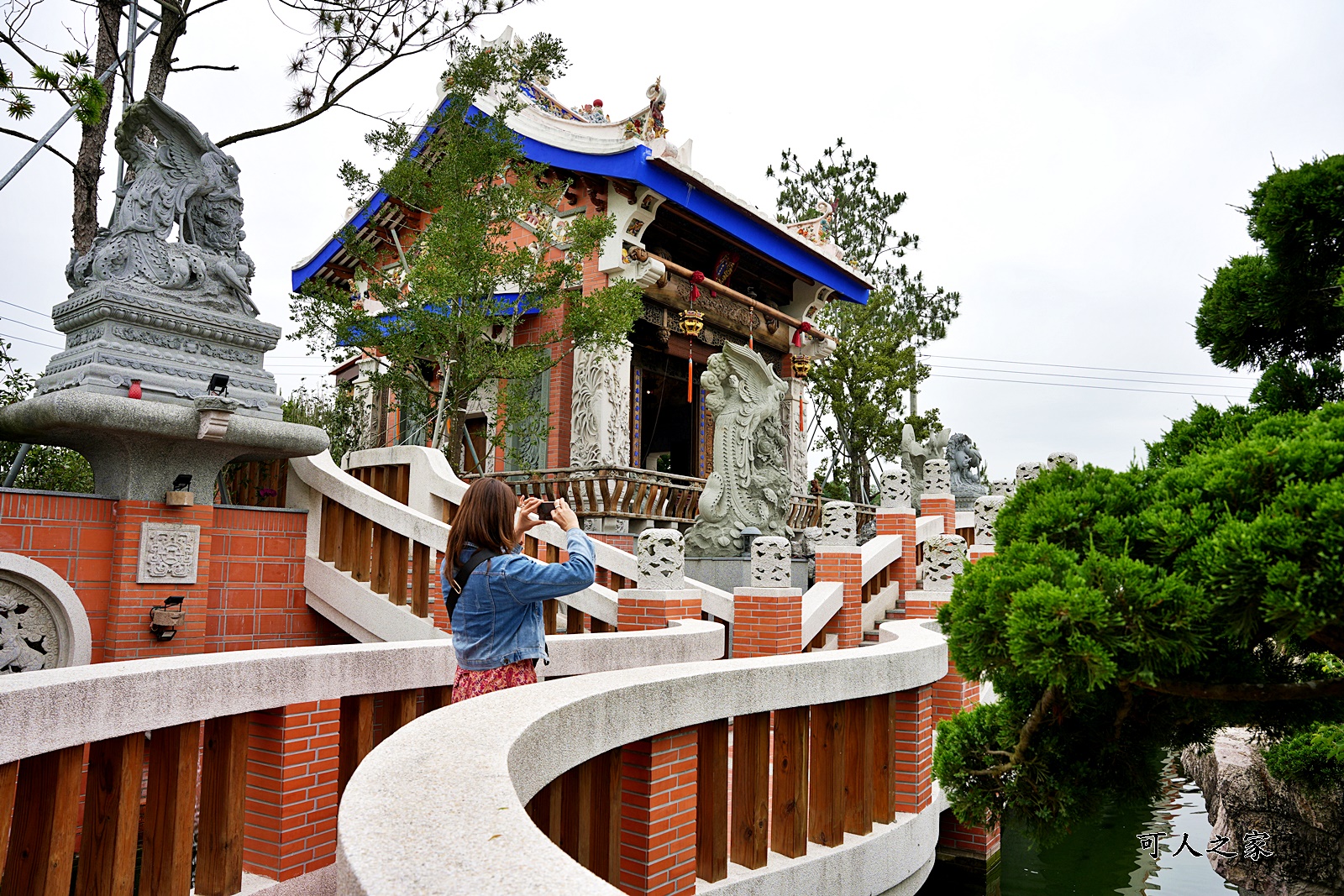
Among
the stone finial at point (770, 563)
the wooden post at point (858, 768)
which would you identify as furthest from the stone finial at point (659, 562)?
the wooden post at point (858, 768)

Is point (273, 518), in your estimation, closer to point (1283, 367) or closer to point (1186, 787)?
point (1283, 367)

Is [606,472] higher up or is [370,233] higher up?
[370,233]

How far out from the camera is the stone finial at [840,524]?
8508mm

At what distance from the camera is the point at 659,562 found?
643cm

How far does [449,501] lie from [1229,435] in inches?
255

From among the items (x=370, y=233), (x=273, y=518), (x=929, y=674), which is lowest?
(x=929, y=674)

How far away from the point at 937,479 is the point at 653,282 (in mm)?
5110

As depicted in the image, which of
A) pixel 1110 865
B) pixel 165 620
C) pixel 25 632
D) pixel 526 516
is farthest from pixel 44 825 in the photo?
pixel 1110 865

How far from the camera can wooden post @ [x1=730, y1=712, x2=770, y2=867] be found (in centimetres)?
356

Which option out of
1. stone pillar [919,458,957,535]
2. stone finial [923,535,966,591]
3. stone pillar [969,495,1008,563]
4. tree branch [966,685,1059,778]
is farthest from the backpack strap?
stone pillar [919,458,957,535]

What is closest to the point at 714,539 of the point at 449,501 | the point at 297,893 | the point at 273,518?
the point at 449,501

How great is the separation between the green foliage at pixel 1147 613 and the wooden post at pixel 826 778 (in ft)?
2.76

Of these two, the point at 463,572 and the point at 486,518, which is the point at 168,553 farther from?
the point at 486,518

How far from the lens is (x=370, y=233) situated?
15492mm
